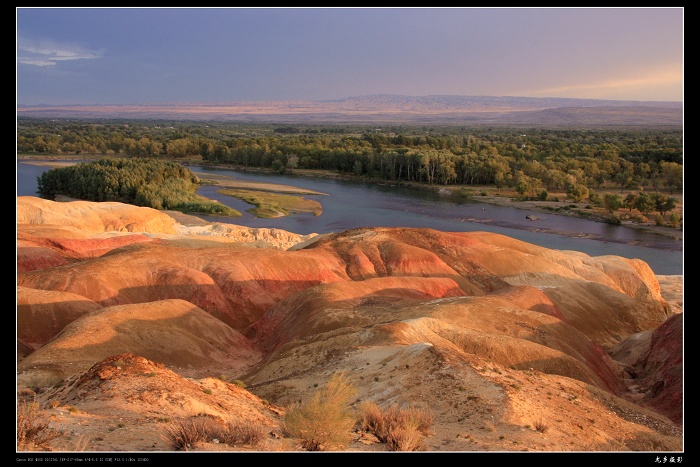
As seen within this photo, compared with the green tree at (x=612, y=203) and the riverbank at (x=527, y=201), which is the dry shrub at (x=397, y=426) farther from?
the green tree at (x=612, y=203)

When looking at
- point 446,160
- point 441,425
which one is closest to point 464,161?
point 446,160

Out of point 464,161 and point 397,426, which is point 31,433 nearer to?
point 397,426

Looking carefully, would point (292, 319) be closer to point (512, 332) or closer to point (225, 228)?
point (512, 332)

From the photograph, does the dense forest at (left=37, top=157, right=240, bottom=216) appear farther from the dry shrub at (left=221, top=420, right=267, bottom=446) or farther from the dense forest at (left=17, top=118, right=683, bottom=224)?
the dry shrub at (left=221, top=420, right=267, bottom=446)

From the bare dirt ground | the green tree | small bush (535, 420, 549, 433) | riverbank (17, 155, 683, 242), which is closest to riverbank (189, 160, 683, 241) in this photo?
riverbank (17, 155, 683, 242)

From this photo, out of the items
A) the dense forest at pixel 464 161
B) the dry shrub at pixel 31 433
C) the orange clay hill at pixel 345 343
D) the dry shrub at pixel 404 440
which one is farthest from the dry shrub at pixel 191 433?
the dense forest at pixel 464 161

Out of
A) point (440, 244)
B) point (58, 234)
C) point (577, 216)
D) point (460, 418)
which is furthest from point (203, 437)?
point (577, 216)

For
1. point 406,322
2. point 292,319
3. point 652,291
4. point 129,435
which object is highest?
point 129,435
